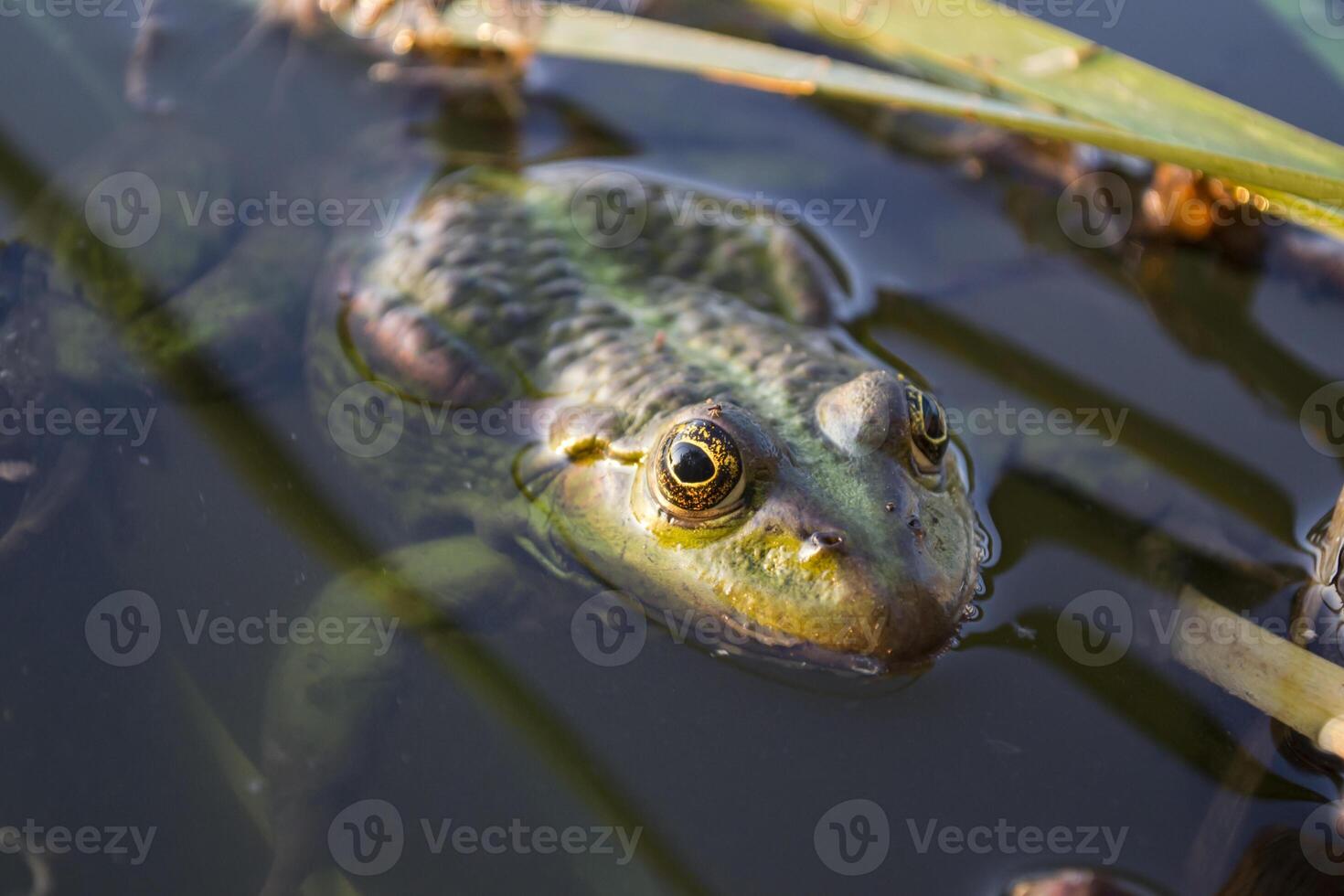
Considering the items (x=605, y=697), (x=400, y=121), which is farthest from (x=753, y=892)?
(x=400, y=121)

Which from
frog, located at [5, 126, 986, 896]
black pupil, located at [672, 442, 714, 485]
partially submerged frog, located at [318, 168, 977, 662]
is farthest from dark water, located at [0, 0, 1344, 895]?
black pupil, located at [672, 442, 714, 485]

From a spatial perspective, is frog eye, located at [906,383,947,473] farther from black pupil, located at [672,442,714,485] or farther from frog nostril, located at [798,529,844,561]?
black pupil, located at [672,442,714,485]

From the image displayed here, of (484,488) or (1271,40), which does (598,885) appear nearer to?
(484,488)

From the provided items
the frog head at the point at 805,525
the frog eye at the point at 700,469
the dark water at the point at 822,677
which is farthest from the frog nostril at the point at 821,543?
the dark water at the point at 822,677

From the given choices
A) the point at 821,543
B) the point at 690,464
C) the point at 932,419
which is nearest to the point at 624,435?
the point at 690,464

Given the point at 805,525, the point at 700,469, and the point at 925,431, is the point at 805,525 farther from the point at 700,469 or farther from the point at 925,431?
the point at 925,431

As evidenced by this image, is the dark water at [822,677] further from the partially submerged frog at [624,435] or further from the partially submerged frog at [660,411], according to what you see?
the partially submerged frog at [660,411]
